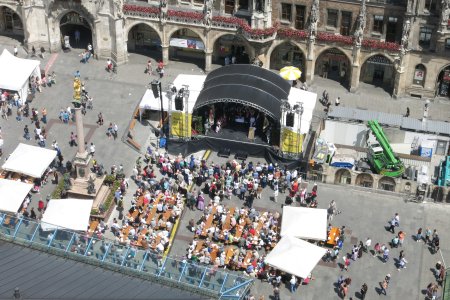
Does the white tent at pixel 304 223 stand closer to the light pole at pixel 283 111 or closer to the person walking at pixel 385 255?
the person walking at pixel 385 255

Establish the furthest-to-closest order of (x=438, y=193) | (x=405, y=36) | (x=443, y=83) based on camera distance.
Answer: (x=443, y=83) < (x=405, y=36) < (x=438, y=193)

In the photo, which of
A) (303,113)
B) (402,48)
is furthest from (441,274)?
(402,48)

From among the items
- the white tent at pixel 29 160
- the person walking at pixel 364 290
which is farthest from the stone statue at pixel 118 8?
the person walking at pixel 364 290

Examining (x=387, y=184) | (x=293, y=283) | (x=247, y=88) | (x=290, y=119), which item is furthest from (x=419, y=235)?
(x=247, y=88)

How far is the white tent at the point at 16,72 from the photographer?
264 feet

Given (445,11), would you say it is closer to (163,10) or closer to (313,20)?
(313,20)

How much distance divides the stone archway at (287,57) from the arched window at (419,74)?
11.4 meters

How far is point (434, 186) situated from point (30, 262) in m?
39.9

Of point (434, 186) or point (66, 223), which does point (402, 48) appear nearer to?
point (434, 186)

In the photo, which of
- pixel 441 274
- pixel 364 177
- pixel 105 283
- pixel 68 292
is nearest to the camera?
pixel 68 292

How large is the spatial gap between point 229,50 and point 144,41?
9.71 m

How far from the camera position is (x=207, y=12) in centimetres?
8356

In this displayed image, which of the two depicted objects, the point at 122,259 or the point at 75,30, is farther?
the point at 75,30

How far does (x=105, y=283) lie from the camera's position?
41.2m
